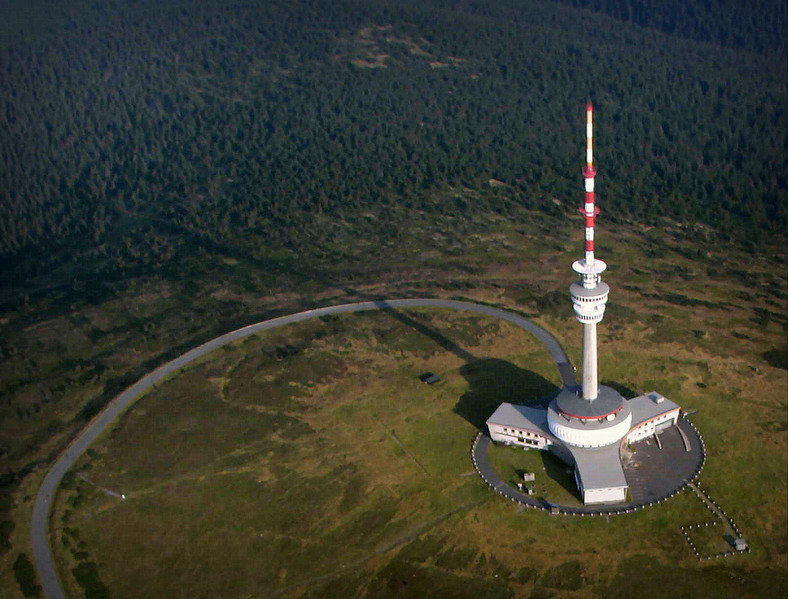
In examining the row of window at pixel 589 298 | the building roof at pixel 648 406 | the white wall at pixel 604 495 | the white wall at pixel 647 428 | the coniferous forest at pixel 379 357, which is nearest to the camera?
Result: the coniferous forest at pixel 379 357

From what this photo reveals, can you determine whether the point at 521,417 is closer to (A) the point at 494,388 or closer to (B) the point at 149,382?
(A) the point at 494,388

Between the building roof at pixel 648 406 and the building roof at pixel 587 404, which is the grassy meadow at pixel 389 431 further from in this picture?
the building roof at pixel 587 404

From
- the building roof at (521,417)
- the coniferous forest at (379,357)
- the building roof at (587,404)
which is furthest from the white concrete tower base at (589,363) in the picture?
the coniferous forest at (379,357)

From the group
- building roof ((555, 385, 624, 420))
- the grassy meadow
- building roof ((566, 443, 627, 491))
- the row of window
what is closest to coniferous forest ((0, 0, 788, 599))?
the grassy meadow

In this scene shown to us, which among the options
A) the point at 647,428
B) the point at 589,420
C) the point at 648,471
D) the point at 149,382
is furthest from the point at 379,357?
the point at 648,471

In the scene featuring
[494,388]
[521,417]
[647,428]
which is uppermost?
[521,417]

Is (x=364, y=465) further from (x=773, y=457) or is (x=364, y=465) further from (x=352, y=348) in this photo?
(x=773, y=457)

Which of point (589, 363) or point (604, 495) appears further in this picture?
point (589, 363)
